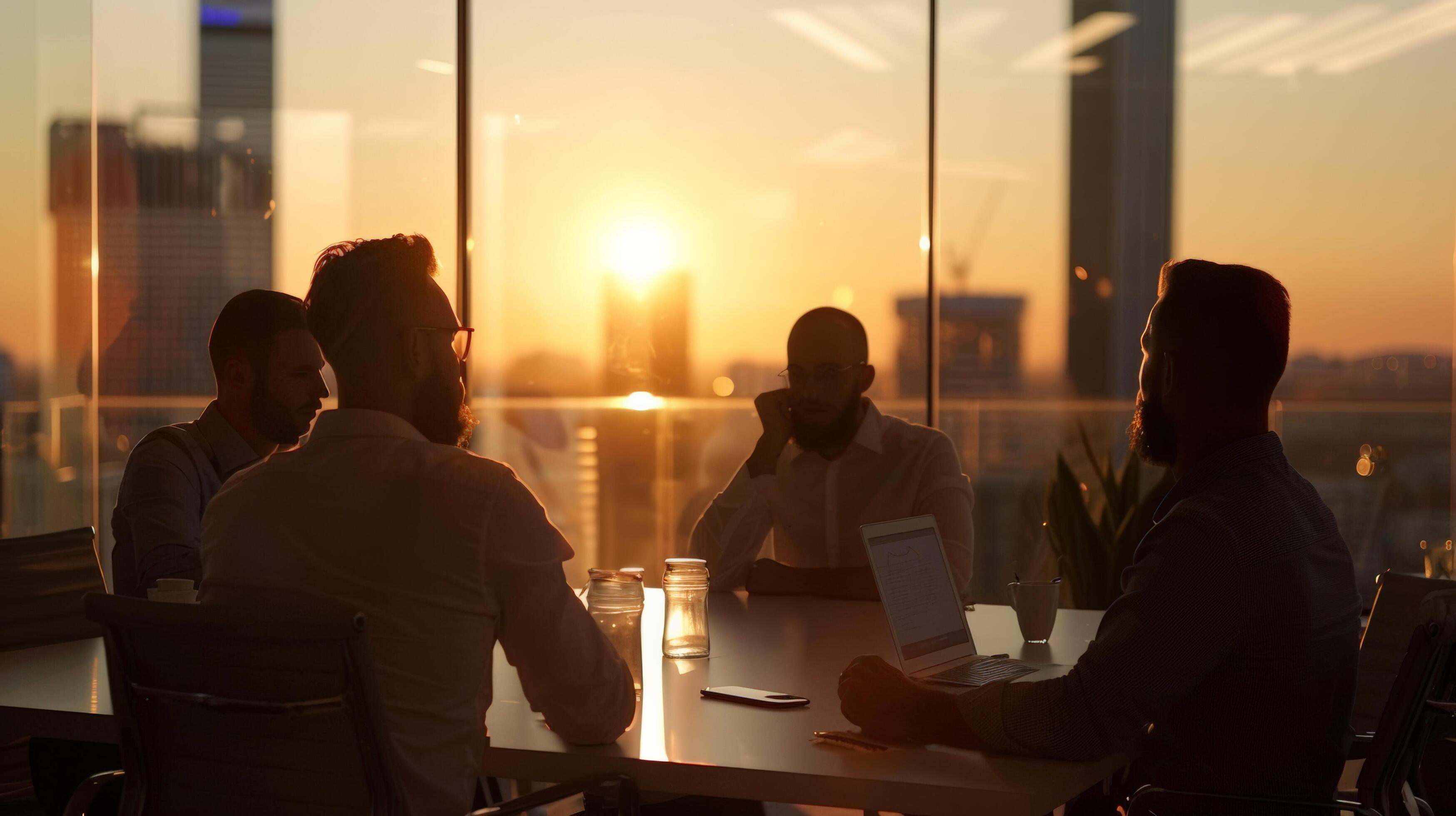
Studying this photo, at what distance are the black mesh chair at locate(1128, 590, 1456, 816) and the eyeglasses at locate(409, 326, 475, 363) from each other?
109 centimetres

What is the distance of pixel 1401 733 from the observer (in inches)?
66.8

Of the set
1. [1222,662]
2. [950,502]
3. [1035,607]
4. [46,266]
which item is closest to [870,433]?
[950,502]

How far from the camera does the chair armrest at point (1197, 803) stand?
168cm

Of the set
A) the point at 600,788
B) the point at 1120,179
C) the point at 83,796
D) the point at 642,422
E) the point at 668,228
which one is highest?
the point at 1120,179

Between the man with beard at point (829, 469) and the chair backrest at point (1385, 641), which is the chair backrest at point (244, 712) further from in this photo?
the chair backrest at point (1385, 641)

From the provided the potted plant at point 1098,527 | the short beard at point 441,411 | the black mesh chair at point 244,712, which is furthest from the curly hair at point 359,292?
the potted plant at point 1098,527

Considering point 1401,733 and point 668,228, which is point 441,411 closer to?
point 1401,733

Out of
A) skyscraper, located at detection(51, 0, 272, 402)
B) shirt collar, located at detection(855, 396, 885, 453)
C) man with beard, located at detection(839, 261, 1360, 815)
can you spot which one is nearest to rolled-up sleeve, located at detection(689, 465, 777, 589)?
shirt collar, located at detection(855, 396, 885, 453)

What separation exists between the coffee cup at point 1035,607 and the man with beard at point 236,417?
163 centimetres

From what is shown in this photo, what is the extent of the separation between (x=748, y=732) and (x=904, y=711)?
0.22 m

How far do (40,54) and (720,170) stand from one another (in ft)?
8.85

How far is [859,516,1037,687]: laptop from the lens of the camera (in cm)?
207

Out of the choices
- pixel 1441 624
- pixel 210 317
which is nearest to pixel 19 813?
pixel 1441 624

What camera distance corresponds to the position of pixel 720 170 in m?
4.97
